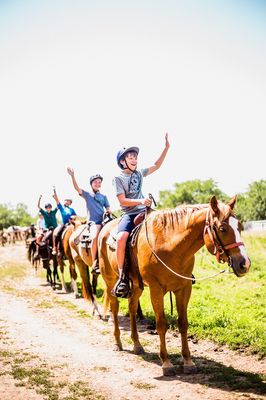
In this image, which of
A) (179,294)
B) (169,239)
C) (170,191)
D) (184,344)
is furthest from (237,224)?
(170,191)

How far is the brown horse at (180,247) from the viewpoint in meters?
4.96

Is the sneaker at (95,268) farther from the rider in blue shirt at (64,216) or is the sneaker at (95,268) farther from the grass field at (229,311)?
the rider in blue shirt at (64,216)

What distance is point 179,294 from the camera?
19.5 ft

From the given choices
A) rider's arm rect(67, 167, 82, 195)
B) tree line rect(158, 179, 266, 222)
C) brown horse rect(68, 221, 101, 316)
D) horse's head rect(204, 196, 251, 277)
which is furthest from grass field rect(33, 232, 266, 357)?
tree line rect(158, 179, 266, 222)

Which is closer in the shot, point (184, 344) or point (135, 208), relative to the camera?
point (184, 344)

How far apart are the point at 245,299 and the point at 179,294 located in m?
4.48

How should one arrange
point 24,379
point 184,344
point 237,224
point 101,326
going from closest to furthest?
1. point 237,224
2. point 24,379
3. point 184,344
4. point 101,326

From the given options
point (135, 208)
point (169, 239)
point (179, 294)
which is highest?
point (135, 208)

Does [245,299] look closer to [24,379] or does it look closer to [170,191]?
[24,379]

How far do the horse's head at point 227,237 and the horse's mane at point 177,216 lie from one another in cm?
46

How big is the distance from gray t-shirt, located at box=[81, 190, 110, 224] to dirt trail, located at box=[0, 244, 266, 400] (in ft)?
8.43

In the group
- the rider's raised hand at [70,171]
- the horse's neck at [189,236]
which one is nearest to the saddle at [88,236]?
the rider's raised hand at [70,171]

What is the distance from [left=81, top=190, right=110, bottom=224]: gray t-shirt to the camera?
9727mm

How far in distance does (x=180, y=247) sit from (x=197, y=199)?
393ft
